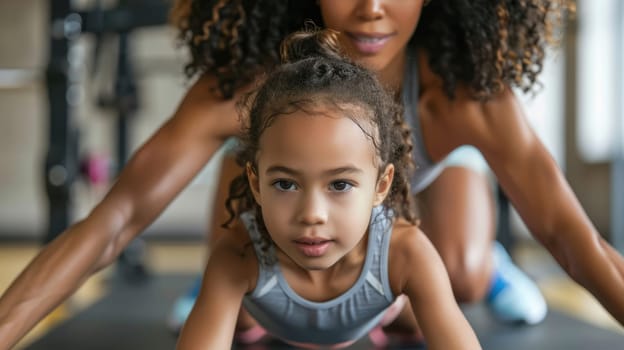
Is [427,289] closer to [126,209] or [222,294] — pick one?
[222,294]

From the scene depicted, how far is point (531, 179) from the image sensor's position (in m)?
0.97

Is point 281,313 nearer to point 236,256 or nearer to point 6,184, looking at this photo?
point 236,256

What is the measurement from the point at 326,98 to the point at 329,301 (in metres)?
0.28

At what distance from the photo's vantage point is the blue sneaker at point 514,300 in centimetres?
146

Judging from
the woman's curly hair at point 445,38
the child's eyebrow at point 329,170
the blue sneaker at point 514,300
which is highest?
the woman's curly hair at point 445,38

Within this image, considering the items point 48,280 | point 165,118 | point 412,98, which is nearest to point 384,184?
point 412,98

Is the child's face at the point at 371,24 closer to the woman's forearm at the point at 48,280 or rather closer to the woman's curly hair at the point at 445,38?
the woman's curly hair at the point at 445,38

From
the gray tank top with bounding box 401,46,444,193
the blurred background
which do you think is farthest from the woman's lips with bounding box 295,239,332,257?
the blurred background

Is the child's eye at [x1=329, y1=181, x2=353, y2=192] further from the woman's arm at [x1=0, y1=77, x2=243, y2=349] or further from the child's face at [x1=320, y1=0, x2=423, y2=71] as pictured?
the woman's arm at [x1=0, y1=77, x2=243, y2=349]

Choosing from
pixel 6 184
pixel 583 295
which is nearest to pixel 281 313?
pixel 583 295

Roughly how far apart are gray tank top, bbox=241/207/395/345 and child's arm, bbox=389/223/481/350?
0.7 inches

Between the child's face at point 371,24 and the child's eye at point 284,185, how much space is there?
0.79ft

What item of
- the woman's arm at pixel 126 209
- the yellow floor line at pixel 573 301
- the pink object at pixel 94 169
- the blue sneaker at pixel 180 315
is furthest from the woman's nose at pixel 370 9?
the pink object at pixel 94 169

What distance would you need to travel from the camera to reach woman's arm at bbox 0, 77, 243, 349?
0.86 m
